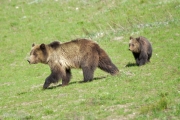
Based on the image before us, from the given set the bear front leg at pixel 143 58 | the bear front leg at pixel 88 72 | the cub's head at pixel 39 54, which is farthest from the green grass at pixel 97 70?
the cub's head at pixel 39 54

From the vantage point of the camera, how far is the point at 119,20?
31.7 m

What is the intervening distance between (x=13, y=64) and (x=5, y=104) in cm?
1128

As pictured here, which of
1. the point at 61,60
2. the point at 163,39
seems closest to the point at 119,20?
the point at 163,39

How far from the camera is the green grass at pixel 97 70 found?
1184 cm

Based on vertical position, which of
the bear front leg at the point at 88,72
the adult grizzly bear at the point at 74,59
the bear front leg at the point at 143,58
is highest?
the adult grizzly bear at the point at 74,59

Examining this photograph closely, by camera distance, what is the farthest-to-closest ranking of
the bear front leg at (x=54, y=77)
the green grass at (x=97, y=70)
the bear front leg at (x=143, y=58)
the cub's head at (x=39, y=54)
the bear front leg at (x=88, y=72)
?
the bear front leg at (x=143, y=58)
the cub's head at (x=39, y=54)
the bear front leg at (x=54, y=77)
the bear front leg at (x=88, y=72)
the green grass at (x=97, y=70)

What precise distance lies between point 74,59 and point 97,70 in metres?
5.18

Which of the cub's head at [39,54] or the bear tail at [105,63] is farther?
the cub's head at [39,54]

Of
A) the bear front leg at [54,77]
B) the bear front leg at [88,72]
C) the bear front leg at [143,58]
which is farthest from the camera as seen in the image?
the bear front leg at [143,58]

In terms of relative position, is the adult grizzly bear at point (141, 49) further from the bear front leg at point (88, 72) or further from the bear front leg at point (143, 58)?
the bear front leg at point (88, 72)

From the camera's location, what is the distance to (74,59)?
1680 centimetres

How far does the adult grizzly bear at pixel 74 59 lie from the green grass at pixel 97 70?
487 mm

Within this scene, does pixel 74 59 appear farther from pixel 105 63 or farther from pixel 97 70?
pixel 97 70

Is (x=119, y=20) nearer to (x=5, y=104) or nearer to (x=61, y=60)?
(x=61, y=60)
